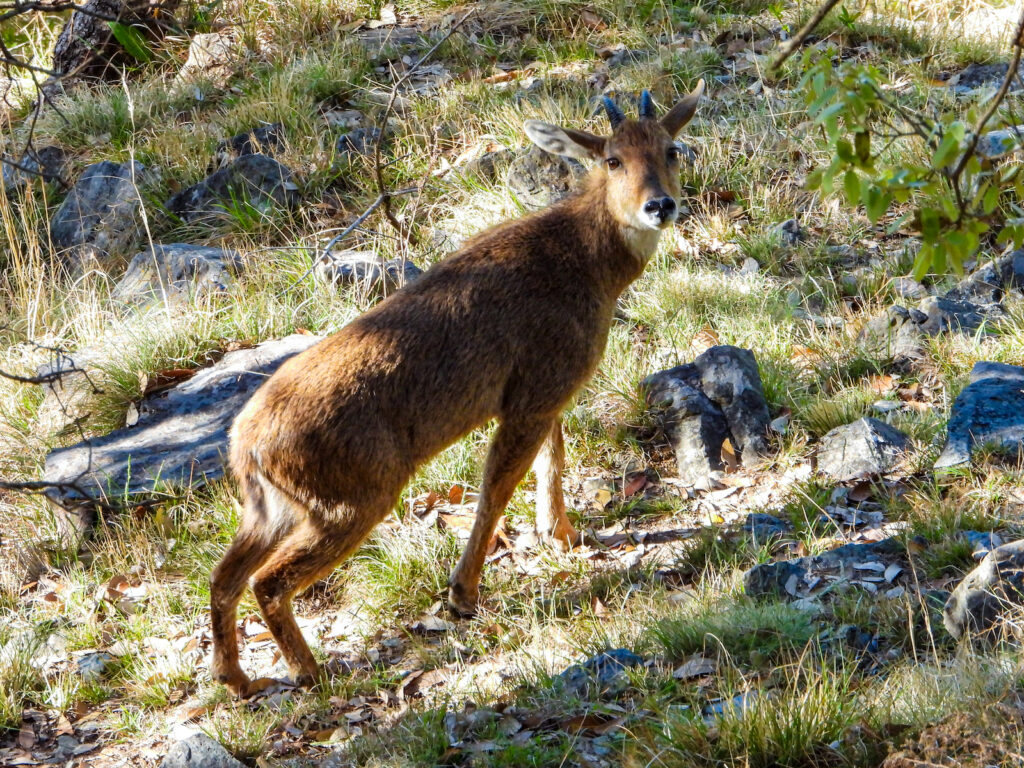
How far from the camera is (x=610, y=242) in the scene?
6680 millimetres

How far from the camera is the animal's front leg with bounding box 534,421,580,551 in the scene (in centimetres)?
676

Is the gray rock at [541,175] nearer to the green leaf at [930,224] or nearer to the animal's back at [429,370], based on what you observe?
the animal's back at [429,370]

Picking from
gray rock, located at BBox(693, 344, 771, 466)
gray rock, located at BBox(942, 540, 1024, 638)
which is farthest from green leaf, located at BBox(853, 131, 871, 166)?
gray rock, located at BBox(693, 344, 771, 466)

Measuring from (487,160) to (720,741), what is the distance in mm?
7320

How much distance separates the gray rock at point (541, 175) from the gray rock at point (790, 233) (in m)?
1.91

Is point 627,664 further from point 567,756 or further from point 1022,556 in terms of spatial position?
point 1022,556

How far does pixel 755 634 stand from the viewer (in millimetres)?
5086

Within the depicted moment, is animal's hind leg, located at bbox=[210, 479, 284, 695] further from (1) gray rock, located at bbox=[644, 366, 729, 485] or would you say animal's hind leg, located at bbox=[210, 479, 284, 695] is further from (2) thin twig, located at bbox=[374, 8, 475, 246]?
(2) thin twig, located at bbox=[374, 8, 475, 246]

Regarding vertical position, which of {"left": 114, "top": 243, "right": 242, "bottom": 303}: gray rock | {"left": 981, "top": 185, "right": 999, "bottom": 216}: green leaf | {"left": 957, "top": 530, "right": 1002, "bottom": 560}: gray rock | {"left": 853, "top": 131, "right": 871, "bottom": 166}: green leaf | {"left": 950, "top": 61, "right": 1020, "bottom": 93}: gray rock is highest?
{"left": 853, "top": 131, "right": 871, "bottom": 166}: green leaf

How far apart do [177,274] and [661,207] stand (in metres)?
4.96

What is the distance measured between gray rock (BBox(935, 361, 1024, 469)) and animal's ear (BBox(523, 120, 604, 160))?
2745 millimetres

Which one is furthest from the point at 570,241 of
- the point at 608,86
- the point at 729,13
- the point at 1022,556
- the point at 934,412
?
the point at 729,13

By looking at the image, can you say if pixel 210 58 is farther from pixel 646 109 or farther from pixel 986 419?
pixel 986 419

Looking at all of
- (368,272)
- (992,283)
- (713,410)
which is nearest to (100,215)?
(368,272)
